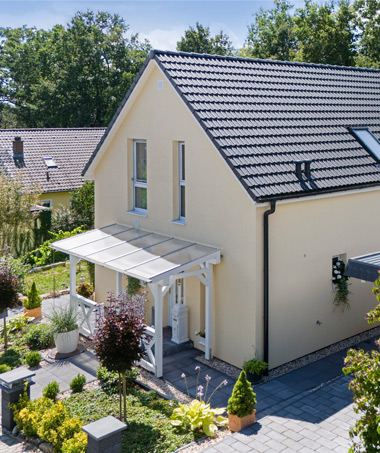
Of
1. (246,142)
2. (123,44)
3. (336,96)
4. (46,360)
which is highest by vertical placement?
(123,44)

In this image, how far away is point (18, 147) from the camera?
1315 inches

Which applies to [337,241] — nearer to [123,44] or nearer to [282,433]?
[282,433]

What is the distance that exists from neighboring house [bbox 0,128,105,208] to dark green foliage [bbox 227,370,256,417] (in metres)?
22.9

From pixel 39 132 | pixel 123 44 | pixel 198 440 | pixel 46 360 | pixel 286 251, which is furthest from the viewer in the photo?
pixel 123 44

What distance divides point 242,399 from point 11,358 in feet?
24.1

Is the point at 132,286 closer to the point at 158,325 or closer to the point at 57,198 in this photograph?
the point at 158,325

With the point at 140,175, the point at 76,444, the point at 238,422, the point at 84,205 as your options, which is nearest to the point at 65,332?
the point at 140,175

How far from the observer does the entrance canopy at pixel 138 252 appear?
13.6 metres

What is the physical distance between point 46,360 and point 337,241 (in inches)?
353

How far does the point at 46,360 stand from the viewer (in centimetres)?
1522

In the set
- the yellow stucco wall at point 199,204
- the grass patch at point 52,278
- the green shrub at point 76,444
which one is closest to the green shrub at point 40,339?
the yellow stucco wall at point 199,204

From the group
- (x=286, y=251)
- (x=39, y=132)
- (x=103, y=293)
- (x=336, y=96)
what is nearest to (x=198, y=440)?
A: (x=286, y=251)

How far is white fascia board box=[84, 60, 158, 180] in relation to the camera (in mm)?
15675

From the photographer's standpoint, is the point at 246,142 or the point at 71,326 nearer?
the point at 246,142
